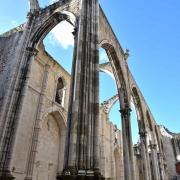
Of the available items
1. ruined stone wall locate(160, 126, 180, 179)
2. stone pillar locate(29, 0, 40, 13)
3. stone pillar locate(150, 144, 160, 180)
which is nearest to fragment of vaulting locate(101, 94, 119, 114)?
stone pillar locate(150, 144, 160, 180)

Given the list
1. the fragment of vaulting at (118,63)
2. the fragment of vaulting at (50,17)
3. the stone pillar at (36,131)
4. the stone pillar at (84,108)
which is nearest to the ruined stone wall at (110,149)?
the fragment of vaulting at (118,63)

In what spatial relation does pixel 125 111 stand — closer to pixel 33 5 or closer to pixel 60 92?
pixel 60 92

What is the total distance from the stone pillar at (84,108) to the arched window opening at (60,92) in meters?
6.72

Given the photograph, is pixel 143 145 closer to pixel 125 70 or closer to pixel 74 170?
pixel 125 70

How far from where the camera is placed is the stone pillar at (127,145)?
9.14 m

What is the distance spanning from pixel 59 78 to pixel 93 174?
9.51 metres

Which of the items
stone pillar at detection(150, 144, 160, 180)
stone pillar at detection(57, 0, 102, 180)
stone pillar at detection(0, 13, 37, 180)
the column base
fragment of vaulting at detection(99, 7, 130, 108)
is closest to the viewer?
stone pillar at detection(57, 0, 102, 180)

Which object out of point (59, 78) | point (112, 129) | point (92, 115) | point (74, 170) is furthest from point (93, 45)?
point (112, 129)

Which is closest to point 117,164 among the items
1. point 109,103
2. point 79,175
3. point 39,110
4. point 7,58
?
point 109,103

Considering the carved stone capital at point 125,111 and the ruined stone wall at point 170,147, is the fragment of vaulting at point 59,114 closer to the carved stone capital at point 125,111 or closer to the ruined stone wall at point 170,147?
the carved stone capital at point 125,111

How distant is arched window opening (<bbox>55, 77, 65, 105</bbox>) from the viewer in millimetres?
13252

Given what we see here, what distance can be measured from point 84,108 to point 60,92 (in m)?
8.13

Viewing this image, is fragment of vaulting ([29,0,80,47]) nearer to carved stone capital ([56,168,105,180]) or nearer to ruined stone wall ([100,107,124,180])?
carved stone capital ([56,168,105,180])

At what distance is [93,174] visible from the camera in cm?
471
